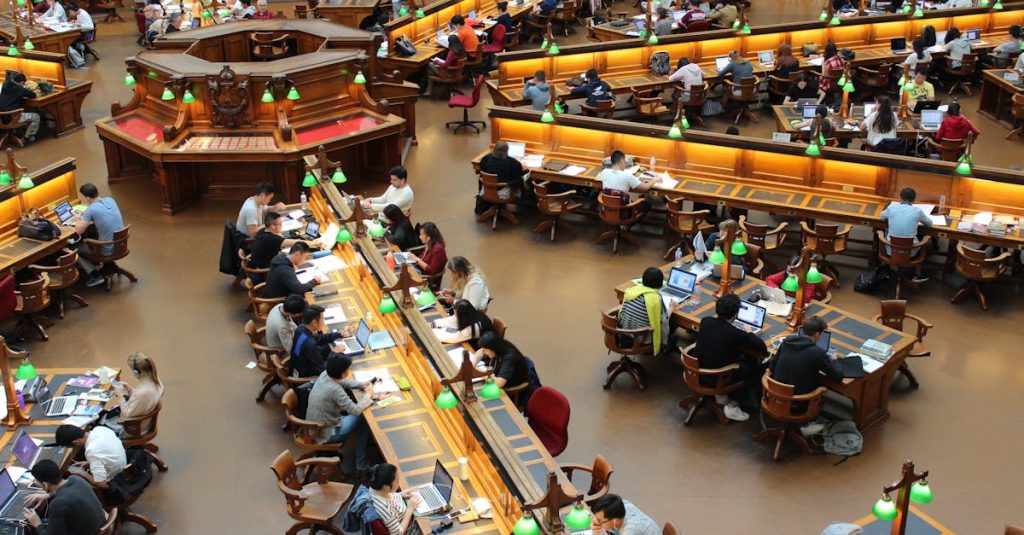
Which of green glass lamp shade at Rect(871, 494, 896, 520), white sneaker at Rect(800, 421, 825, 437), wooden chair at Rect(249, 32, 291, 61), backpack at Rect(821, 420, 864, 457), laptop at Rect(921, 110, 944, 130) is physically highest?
wooden chair at Rect(249, 32, 291, 61)

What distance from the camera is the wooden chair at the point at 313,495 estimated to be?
8.27 meters

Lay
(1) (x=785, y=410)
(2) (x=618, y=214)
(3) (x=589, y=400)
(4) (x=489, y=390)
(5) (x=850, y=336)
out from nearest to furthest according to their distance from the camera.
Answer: (4) (x=489, y=390), (1) (x=785, y=410), (5) (x=850, y=336), (3) (x=589, y=400), (2) (x=618, y=214)

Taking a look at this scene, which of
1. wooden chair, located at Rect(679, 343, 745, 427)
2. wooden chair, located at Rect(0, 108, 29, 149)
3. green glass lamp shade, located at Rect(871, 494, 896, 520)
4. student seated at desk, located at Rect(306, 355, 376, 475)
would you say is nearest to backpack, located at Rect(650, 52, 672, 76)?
wooden chair, located at Rect(679, 343, 745, 427)

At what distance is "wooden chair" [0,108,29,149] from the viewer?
676 inches

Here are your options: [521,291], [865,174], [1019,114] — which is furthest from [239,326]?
[1019,114]

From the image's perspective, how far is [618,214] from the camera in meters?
13.4

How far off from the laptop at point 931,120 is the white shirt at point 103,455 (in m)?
11.4

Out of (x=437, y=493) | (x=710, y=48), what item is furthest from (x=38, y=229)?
(x=710, y=48)

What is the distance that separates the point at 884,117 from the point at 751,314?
544cm

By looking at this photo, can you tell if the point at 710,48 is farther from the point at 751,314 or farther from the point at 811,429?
the point at 811,429

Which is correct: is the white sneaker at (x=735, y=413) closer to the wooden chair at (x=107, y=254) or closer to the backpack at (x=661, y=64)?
the wooden chair at (x=107, y=254)

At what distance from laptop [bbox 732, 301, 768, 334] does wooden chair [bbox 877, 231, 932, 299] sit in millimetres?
2549

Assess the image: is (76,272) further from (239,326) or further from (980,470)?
(980,470)

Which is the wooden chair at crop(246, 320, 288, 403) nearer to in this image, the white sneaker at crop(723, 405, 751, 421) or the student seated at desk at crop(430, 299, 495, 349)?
the student seated at desk at crop(430, 299, 495, 349)
